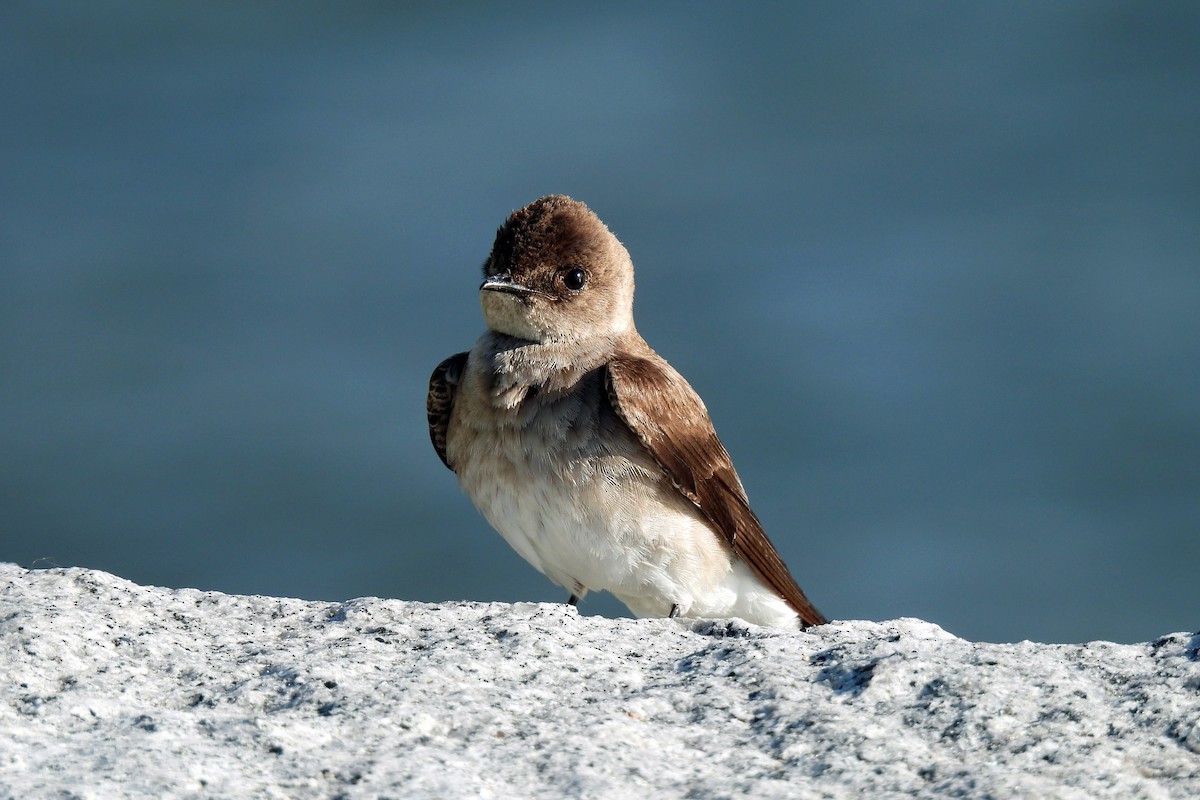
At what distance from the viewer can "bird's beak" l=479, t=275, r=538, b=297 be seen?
683cm

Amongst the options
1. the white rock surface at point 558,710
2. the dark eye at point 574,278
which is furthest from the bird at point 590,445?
the white rock surface at point 558,710

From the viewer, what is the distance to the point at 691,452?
6.61 meters

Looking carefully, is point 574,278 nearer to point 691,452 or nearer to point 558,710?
point 691,452

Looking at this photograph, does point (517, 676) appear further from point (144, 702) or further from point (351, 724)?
point (144, 702)

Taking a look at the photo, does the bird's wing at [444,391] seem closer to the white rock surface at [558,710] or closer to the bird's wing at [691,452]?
the bird's wing at [691,452]

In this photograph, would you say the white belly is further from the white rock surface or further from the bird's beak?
the white rock surface

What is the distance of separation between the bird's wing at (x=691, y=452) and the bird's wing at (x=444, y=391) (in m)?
0.85

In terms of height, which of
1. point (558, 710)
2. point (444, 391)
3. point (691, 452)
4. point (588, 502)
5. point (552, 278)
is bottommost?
point (558, 710)

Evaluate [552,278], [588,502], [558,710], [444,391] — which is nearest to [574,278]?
[552,278]

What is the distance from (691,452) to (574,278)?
1.03 meters

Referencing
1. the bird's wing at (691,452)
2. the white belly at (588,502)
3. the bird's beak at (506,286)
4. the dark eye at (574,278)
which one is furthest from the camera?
the dark eye at (574,278)

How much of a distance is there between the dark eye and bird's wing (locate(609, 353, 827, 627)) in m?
0.44

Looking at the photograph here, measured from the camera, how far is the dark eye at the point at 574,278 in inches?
275

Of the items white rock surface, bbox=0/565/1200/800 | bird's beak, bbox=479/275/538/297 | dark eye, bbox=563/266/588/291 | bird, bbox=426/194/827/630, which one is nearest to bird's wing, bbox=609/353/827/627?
bird, bbox=426/194/827/630
